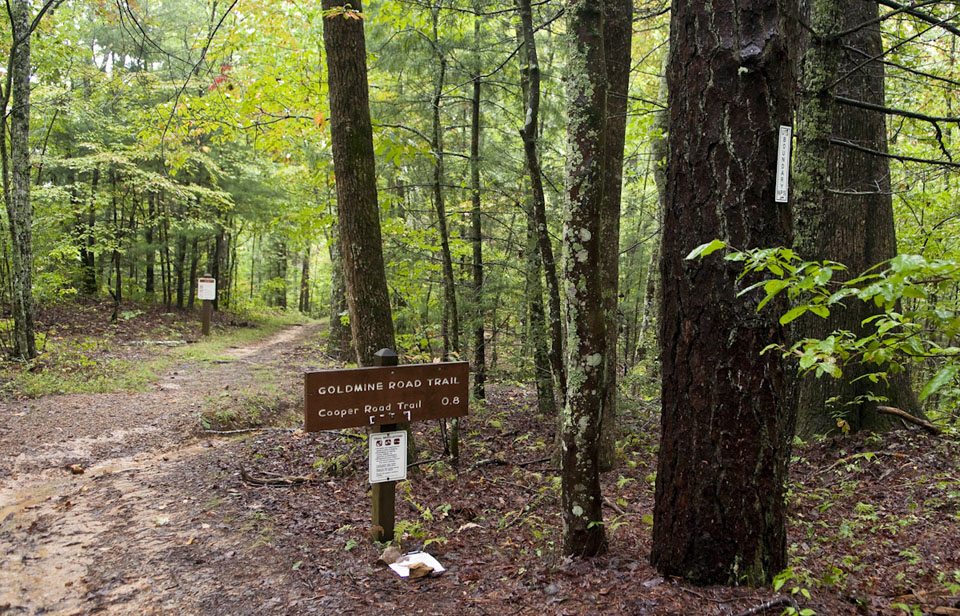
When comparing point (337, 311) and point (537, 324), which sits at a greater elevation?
point (537, 324)

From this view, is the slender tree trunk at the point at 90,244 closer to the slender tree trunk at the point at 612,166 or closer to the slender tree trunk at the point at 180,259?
→ the slender tree trunk at the point at 180,259

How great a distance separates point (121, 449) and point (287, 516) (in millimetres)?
3540

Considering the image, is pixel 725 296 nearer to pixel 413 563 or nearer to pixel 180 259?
pixel 413 563

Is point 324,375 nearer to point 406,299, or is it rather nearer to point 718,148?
point 718,148

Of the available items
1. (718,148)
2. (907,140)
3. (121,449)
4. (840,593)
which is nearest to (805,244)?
(718,148)

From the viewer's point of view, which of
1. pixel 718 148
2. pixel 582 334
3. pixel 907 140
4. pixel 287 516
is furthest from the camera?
pixel 907 140

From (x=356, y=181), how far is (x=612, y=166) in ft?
9.37

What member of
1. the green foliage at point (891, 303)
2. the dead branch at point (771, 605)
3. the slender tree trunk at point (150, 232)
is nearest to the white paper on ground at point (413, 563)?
the dead branch at point (771, 605)

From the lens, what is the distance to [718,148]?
2.86m

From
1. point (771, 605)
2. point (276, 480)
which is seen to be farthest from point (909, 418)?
point (276, 480)

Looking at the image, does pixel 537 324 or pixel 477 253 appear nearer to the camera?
pixel 537 324

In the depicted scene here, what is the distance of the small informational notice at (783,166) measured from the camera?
→ 282 cm

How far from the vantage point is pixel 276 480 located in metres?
5.93

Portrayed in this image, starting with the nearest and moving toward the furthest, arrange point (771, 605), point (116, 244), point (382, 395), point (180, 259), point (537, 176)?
point (771, 605), point (382, 395), point (537, 176), point (116, 244), point (180, 259)
